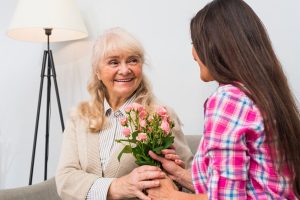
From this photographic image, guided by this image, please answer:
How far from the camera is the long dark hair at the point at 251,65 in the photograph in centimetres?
98

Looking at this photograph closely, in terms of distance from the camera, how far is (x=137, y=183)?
131 centimetres

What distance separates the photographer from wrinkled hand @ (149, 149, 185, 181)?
1307 millimetres

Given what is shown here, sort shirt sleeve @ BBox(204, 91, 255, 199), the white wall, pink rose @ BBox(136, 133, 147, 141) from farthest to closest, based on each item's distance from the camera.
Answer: the white wall < pink rose @ BBox(136, 133, 147, 141) < shirt sleeve @ BBox(204, 91, 255, 199)

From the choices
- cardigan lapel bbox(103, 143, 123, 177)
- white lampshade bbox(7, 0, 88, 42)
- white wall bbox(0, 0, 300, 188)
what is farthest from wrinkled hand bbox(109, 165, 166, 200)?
white lampshade bbox(7, 0, 88, 42)

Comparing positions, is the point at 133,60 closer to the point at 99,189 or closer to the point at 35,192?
the point at 99,189

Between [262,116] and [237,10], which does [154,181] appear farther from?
[237,10]

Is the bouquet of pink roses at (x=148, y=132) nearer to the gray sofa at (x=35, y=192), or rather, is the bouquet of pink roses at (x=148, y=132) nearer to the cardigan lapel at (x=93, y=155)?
the cardigan lapel at (x=93, y=155)

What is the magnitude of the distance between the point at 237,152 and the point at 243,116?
3.8 inches

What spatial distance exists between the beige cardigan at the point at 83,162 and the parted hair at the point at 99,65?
0.05 meters

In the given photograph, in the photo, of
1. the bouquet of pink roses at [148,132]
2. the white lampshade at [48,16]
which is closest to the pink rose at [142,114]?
the bouquet of pink roses at [148,132]

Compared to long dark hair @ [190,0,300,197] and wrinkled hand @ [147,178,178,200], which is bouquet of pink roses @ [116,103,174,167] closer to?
wrinkled hand @ [147,178,178,200]

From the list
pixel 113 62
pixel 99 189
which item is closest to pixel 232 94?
pixel 99 189

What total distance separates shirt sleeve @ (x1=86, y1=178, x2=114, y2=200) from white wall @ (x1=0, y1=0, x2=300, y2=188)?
41.6 inches

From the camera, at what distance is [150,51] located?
2.49 metres
